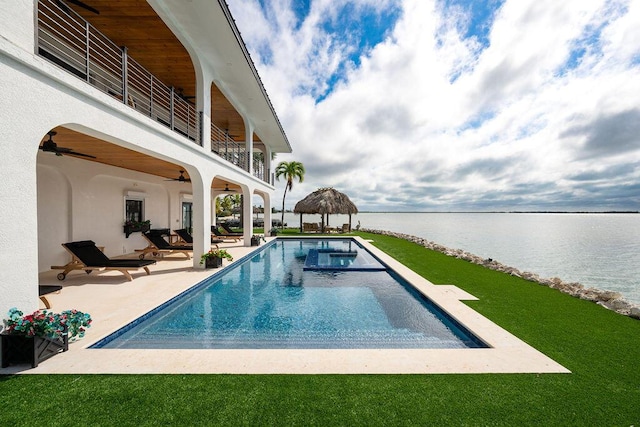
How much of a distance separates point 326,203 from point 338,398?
20402mm

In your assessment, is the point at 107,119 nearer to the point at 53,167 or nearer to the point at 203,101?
the point at 203,101

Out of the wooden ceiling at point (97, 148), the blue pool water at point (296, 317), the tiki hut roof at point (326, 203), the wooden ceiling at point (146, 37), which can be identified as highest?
the wooden ceiling at point (146, 37)

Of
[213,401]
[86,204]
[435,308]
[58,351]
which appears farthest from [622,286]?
[86,204]

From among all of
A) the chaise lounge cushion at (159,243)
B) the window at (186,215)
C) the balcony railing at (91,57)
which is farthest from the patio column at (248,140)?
the window at (186,215)

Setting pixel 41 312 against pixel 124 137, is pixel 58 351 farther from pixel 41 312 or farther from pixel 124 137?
pixel 124 137

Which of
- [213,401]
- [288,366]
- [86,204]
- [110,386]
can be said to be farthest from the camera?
[86,204]

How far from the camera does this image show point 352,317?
554 cm

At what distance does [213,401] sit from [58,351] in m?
2.54

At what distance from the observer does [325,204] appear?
23016 mm

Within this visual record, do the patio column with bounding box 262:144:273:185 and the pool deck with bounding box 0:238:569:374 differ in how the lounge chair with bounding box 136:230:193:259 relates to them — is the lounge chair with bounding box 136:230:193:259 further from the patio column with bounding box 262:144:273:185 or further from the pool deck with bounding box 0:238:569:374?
the patio column with bounding box 262:144:273:185

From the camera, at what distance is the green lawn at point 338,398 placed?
2.63 meters

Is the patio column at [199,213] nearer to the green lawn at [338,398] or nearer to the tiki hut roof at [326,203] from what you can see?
the green lawn at [338,398]

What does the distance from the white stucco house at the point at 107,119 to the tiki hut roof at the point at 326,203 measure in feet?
30.2

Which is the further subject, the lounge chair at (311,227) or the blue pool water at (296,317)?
the lounge chair at (311,227)
